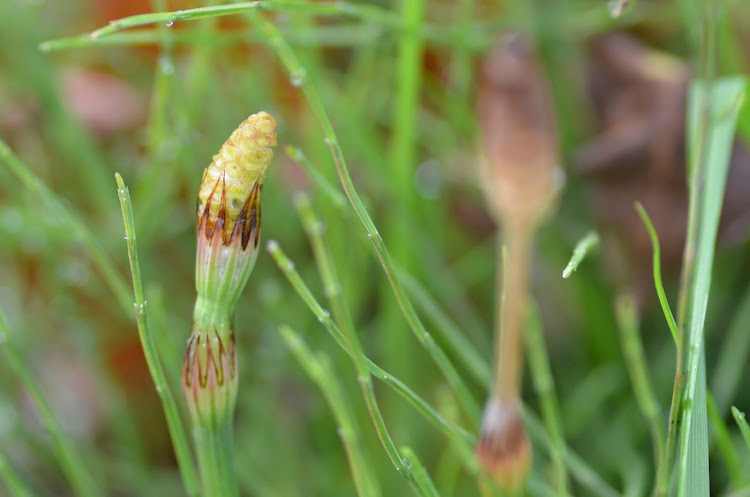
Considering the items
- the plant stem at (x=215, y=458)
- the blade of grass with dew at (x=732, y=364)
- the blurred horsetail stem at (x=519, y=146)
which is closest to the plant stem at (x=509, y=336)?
the blurred horsetail stem at (x=519, y=146)

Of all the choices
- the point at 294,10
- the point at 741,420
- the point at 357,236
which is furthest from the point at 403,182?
the point at 741,420

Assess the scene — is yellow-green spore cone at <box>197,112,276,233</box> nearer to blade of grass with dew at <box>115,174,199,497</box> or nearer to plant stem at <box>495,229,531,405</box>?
blade of grass with dew at <box>115,174,199,497</box>

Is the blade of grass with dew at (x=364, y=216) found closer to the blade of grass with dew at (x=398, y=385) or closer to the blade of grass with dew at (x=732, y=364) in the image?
the blade of grass with dew at (x=398, y=385)

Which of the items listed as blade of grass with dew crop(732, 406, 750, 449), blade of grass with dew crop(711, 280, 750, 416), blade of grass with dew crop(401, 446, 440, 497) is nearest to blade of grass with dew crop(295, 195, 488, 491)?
blade of grass with dew crop(401, 446, 440, 497)

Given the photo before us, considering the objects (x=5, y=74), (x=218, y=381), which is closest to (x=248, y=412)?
(x=218, y=381)

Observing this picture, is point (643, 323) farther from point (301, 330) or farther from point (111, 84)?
point (111, 84)
